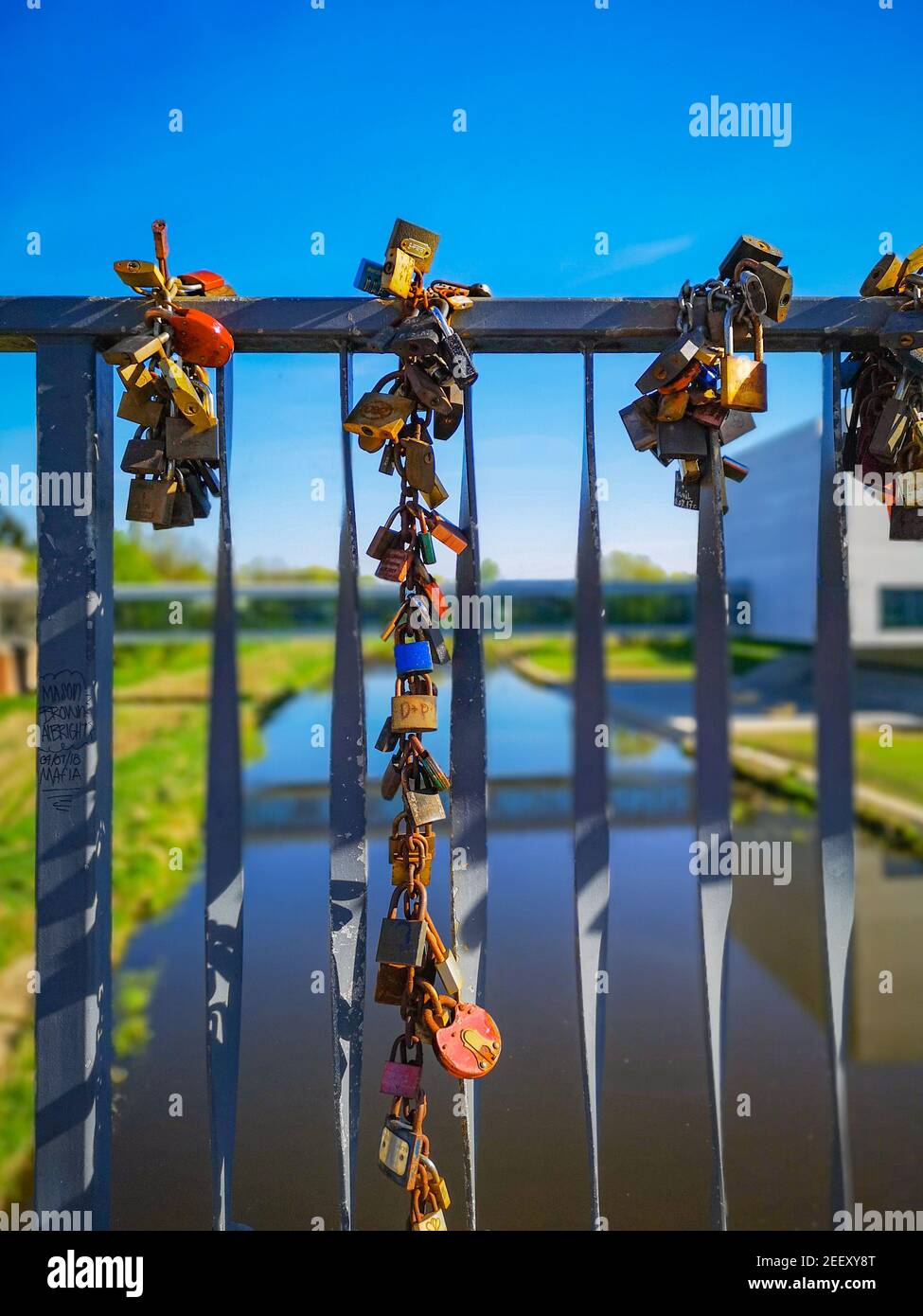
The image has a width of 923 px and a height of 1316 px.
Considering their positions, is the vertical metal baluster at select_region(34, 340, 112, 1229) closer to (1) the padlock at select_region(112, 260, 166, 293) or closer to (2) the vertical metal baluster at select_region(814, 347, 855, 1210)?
(1) the padlock at select_region(112, 260, 166, 293)

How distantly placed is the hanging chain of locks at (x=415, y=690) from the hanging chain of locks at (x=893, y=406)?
0.62 m

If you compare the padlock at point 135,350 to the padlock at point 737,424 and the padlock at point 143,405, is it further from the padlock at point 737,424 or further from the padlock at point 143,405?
the padlock at point 737,424

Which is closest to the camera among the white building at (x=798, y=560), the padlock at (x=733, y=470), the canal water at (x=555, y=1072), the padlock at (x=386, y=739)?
the padlock at (x=386, y=739)

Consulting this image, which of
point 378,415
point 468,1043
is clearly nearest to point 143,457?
point 378,415

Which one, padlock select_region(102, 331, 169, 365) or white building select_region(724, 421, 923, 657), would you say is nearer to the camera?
padlock select_region(102, 331, 169, 365)

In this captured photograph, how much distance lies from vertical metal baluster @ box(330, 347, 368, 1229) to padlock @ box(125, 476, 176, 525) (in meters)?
0.27

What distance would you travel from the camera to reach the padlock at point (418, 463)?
1229mm

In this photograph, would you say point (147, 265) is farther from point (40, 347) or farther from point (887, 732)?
point (887, 732)

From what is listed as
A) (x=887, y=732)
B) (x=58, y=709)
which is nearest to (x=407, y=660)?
(x=58, y=709)

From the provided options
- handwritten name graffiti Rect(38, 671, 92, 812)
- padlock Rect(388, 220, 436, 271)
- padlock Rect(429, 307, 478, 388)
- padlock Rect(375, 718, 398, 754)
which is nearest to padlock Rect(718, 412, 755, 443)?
padlock Rect(429, 307, 478, 388)

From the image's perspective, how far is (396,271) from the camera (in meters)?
1.19

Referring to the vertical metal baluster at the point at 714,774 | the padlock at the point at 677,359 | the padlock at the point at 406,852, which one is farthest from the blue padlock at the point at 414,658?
the padlock at the point at 677,359

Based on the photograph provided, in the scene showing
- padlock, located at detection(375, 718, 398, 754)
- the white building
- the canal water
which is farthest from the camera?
the white building

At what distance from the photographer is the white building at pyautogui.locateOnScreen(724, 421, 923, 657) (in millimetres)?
15828
